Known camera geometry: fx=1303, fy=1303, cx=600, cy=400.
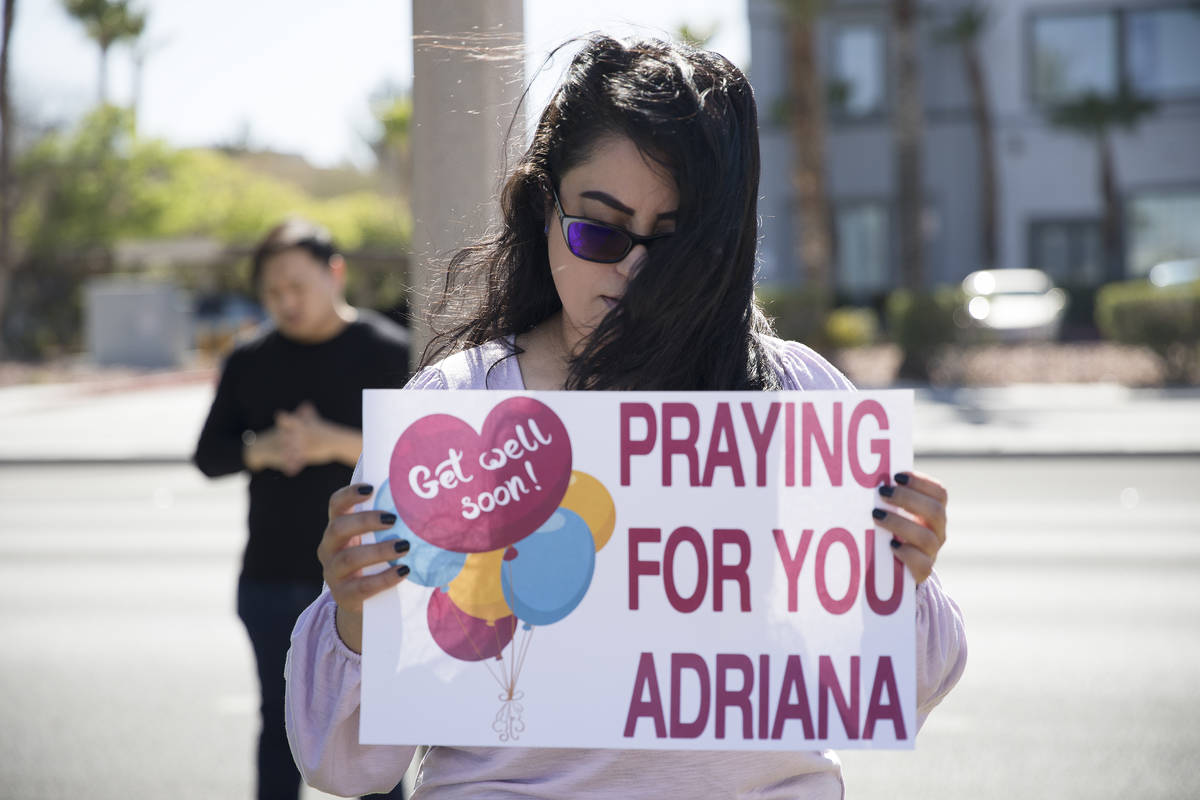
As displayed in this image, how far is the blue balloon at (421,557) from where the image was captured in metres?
1.67

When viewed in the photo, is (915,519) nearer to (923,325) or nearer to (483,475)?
(483,475)

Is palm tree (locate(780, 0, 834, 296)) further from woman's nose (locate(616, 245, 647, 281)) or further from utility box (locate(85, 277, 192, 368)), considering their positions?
woman's nose (locate(616, 245, 647, 281))

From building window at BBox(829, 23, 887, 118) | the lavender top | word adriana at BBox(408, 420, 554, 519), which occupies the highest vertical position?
building window at BBox(829, 23, 887, 118)

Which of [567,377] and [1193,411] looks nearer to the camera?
[567,377]

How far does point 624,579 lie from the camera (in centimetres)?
169

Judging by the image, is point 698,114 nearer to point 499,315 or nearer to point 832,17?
point 499,315

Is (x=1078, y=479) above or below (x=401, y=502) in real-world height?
below

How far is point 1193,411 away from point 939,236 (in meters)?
16.8

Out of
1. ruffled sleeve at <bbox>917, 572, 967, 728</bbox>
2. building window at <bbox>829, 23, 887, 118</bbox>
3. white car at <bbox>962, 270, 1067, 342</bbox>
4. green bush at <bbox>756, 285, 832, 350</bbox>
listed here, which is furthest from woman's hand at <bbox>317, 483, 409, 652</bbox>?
building window at <bbox>829, 23, 887, 118</bbox>

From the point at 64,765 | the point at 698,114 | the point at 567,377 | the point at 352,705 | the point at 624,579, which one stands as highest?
the point at 698,114

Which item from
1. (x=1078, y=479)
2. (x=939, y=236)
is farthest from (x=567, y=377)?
(x=939, y=236)

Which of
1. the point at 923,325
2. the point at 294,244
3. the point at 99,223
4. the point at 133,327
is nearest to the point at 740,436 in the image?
the point at 294,244

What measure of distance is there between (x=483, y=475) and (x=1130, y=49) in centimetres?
3243

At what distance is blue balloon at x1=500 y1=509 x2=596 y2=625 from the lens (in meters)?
1.68
